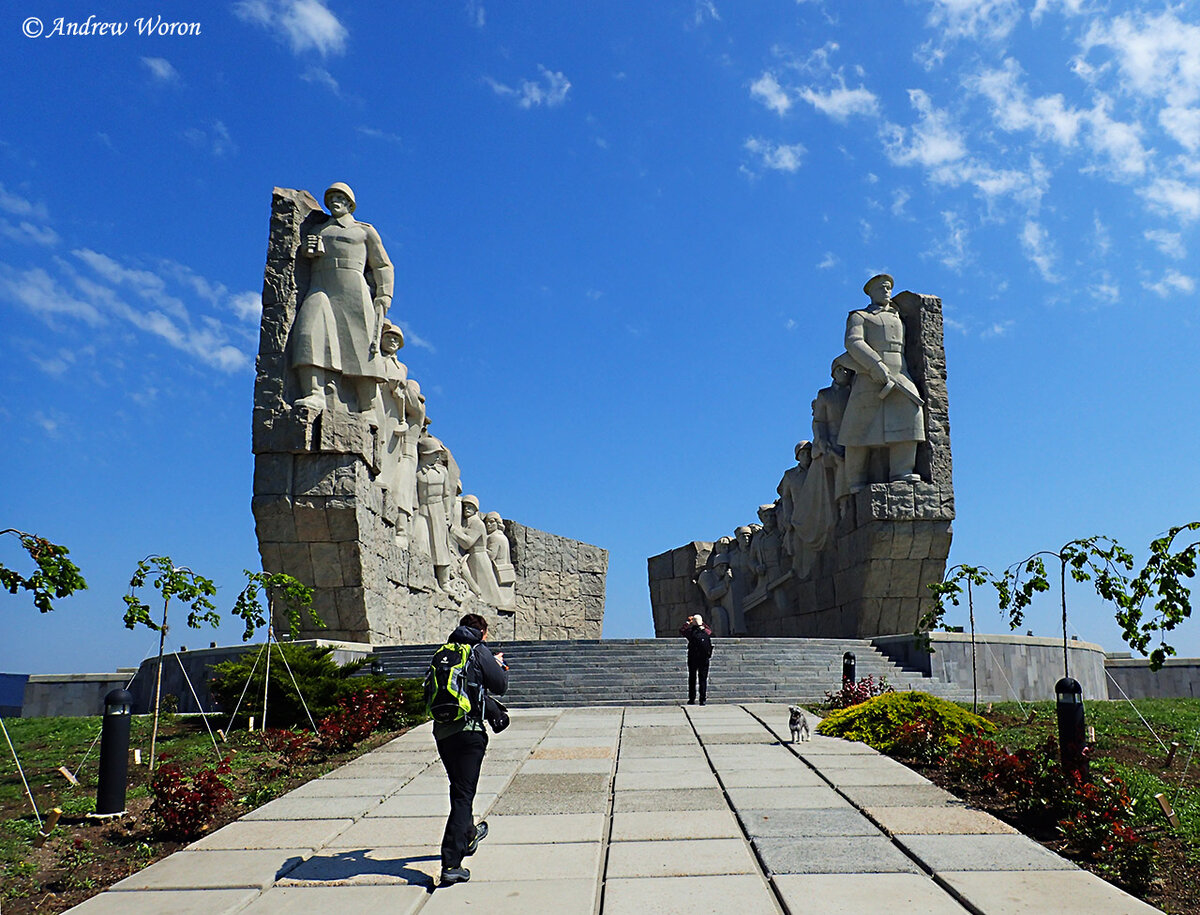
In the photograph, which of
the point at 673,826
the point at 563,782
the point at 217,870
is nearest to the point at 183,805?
the point at 217,870

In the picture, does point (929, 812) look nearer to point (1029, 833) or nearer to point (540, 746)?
point (1029, 833)

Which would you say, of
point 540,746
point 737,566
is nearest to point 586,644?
point 540,746

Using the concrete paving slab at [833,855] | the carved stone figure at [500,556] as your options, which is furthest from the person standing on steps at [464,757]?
the carved stone figure at [500,556]

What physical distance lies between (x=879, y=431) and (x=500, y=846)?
15139mm

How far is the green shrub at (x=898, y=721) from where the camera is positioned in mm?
7773

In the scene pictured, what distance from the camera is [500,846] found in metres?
4.98

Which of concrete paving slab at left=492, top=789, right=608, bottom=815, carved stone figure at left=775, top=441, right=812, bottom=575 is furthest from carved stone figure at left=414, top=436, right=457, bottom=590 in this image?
concrete paving slab at left=492, top=789, right=608, bottom=815

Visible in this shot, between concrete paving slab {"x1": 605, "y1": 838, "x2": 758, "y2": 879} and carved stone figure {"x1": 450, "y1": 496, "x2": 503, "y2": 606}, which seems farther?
carved stone figure {"x1": 450, "y1": 496, "x2": 503, "y2": 606}

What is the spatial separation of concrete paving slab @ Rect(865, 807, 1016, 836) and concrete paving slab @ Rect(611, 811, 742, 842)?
0.89m

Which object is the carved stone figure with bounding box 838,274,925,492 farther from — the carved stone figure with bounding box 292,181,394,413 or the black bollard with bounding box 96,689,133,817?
the black bollard with bounding box 96,689,133,817

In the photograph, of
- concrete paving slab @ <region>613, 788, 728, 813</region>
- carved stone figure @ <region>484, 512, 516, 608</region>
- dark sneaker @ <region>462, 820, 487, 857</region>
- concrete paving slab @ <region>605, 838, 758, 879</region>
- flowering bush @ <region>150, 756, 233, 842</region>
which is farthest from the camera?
carved stone figure @ <region>484, 512, 516, 608</region>

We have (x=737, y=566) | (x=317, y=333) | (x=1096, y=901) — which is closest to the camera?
(x=1096, y=901)

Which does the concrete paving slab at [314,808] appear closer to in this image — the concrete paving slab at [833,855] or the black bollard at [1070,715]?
the concrete paving slab at [833,855]

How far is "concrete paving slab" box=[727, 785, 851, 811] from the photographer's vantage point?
5.79m
